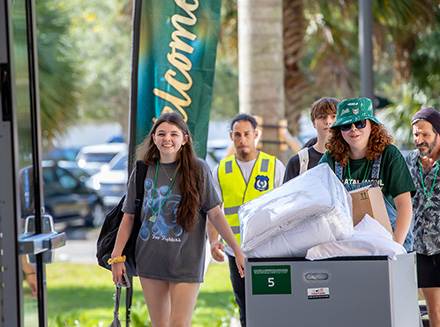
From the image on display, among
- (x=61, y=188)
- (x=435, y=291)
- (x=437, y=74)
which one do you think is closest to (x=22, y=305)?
(x=435, y=291)

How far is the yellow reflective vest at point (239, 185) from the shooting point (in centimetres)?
558

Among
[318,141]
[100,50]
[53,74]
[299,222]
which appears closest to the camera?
[299,222]

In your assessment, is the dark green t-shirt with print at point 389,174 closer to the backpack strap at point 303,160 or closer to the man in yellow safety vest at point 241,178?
the backpack strap at point 303,160

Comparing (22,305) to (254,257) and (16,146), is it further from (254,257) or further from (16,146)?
(254,257)

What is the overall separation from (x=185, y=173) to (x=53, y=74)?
9.43 metres

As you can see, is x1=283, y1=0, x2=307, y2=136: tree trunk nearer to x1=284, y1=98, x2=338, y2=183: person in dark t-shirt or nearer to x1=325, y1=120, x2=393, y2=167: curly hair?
x1=284, y1=98, x2=338, y2=183: person in dark t-shirt

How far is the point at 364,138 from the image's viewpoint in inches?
146

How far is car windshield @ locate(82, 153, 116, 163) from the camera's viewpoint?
33.8m

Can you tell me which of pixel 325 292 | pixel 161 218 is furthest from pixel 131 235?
pixel 325 292

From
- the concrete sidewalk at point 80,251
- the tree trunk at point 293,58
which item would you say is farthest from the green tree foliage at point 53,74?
the tree trunk at point 293,58

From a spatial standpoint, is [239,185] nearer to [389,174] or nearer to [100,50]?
[389,174]

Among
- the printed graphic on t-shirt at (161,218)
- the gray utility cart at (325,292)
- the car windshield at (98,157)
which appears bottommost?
the gray utility cart at (325,292)

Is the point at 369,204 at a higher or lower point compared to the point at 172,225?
higher

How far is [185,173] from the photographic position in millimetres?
4438
